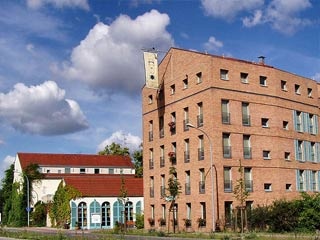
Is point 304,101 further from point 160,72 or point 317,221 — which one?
point 317,221

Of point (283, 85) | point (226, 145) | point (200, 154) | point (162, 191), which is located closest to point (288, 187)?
point (226, 145)

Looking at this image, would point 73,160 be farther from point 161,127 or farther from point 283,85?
point 283,85

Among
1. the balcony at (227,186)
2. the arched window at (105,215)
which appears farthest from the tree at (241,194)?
the arched window at (105,215)

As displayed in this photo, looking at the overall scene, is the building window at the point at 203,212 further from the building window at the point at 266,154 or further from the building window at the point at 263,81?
the building window at the point at 263,81

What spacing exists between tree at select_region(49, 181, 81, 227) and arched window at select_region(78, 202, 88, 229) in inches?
46.5

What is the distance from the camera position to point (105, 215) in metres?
65.7

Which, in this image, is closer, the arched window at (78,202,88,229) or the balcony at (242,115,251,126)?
the balcony at (242,115,251,126)

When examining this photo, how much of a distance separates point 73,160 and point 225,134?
4775 cm

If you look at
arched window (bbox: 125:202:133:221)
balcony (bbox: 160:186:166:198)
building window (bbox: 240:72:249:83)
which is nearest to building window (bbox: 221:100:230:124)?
building window (bbox: 240:72:249:83)

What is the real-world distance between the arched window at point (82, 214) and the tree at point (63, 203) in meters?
1.18

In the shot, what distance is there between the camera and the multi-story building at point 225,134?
47719mm

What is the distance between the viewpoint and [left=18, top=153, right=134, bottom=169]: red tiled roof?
88.4m

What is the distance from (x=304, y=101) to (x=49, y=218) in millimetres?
36705

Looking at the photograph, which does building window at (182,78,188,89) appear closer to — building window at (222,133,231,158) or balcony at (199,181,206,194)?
building window at (222,133,231,158)
